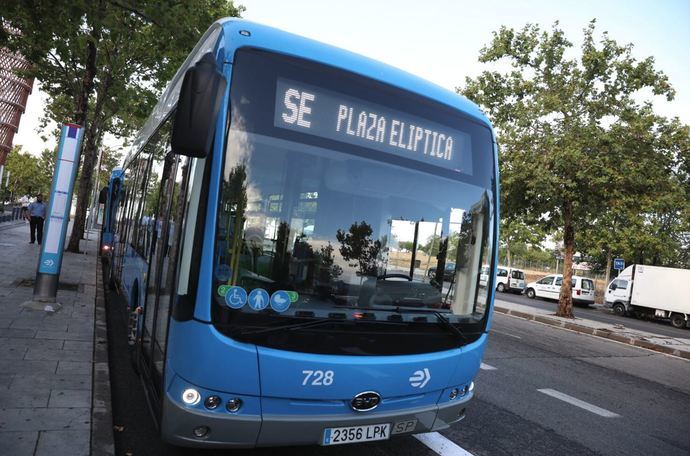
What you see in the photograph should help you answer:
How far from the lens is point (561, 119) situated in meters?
17.6

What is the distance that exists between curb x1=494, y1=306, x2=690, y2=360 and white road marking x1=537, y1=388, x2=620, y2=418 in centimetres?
768

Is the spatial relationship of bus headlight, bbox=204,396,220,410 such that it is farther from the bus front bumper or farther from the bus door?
the bus door

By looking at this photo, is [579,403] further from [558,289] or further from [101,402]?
[558,289]

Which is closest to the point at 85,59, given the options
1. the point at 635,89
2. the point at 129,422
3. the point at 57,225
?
the point at 57,225

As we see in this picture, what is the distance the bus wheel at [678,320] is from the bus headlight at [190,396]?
24.9 meters

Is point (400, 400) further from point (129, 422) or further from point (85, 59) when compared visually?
point (85, 59)

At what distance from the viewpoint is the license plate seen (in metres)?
3.16

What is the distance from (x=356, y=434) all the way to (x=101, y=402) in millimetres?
2396

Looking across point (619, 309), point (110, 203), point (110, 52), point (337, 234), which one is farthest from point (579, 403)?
point (619, 309)

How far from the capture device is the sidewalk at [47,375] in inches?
138

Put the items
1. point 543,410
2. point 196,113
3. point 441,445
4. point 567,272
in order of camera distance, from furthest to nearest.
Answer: point 567,272 → point 543,410 → point 441,445 → point 196,113

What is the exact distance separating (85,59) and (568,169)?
1510 cm

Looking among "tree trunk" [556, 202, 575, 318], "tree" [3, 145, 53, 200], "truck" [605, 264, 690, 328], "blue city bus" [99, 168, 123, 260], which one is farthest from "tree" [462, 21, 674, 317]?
"tree" [3, 145, 53, 200]

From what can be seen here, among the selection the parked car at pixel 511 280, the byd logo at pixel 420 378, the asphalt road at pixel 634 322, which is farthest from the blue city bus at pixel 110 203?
the parked car at pixel 511 280
